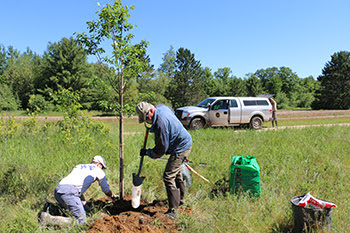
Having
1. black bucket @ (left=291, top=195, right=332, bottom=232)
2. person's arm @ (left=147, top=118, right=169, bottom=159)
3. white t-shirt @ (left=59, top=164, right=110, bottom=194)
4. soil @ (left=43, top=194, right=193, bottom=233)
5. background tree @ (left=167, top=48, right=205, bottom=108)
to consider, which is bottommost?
soil @ (left=43, top=194, right=193, bottom=233)

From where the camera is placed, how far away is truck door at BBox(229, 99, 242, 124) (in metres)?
13.6

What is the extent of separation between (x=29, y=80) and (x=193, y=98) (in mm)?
31002

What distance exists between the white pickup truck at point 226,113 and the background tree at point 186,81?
52.9ft

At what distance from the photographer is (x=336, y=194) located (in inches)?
199

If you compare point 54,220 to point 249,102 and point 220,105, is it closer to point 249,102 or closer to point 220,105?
point 220,105

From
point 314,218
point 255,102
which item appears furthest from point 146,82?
point 314,218

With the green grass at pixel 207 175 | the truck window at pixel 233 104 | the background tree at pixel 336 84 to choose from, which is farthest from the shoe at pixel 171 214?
the background tree at pixel 336 84

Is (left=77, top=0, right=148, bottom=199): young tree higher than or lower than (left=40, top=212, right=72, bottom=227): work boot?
higher

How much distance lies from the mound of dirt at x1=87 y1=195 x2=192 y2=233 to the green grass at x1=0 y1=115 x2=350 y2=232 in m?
0.27

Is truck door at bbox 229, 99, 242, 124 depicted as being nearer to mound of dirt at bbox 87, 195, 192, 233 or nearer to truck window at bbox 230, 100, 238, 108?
truck window at bbox 230, 100, 238, 108

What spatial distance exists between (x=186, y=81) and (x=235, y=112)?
1718 centimetres

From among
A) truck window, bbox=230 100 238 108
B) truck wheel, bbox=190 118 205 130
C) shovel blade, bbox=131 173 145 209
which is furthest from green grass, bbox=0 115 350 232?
truck window, bbox=230 100 238 108

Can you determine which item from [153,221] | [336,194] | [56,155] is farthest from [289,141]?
[56,155]

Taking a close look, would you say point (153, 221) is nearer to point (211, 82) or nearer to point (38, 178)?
point (38, 178)
